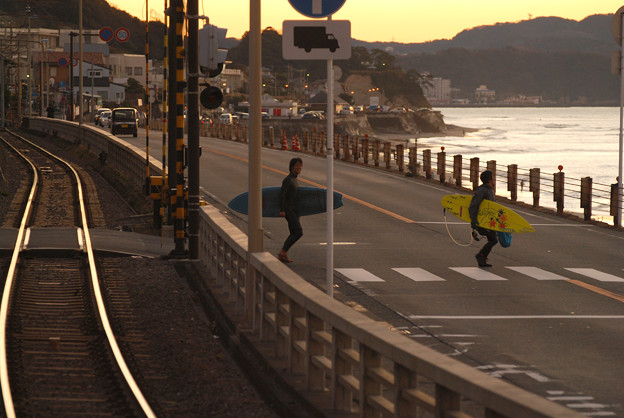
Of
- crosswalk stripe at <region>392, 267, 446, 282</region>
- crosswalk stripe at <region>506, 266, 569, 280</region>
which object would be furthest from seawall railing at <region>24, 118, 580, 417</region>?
crosswalk stripe at <region>506, 266, 569, 280</region>

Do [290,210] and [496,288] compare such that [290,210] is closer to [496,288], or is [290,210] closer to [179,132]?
[179,132]

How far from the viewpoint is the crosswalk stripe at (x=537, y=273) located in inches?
710

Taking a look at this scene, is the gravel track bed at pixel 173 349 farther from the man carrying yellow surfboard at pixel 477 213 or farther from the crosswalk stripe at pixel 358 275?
the man carrying yellow surfboard at pixel 477 213

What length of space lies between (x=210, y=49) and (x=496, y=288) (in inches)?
227

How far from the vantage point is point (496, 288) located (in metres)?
16.8

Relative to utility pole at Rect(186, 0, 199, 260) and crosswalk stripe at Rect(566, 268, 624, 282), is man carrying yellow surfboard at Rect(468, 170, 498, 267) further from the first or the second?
utility pole at Rect(186, 0, 199, 260)

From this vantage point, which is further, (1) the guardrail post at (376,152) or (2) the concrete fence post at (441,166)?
(1) the guardrail post at (376,152)

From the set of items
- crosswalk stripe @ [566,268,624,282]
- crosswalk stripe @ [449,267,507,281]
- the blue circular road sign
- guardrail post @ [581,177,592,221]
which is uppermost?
the blue circular road sign

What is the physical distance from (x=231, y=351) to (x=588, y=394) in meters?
3.92

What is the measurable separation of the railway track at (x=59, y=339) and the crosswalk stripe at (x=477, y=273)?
6.14m

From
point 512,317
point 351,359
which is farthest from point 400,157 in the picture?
point 351,359

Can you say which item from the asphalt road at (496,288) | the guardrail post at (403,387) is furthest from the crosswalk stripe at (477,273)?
the guardrail post at (403,387)

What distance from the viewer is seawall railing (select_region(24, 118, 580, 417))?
222 inches

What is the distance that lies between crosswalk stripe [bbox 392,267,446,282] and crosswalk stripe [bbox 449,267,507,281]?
60cm
